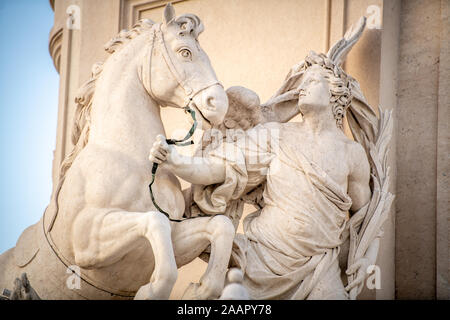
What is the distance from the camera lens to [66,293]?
413 cm

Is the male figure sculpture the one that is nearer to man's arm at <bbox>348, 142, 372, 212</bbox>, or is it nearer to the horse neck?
man's arm at <bbox>348, 142, 372, 212</bbox>

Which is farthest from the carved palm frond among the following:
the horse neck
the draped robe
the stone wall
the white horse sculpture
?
the horse neck

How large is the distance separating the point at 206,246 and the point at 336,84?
114cm

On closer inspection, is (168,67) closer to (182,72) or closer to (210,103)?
(182,72)

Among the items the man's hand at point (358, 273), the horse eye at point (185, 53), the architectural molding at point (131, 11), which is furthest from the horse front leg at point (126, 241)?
the architectural molding at point (131, 11)

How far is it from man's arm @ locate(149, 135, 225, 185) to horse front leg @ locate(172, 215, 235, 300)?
0.23m

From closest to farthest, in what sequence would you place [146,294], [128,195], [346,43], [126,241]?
[146,294] < [126,241] < [128,195] < [346,43]

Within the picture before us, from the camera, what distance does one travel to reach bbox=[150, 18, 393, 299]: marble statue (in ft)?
13.5

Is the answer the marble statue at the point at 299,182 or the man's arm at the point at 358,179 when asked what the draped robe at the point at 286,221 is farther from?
the man's arm at the point at 358,179

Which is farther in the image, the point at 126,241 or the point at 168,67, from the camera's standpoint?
the point at 168,67

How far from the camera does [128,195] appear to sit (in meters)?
3.96

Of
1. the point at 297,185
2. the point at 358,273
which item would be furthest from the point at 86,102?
the point at 358,273

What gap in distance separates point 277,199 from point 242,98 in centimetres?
62
